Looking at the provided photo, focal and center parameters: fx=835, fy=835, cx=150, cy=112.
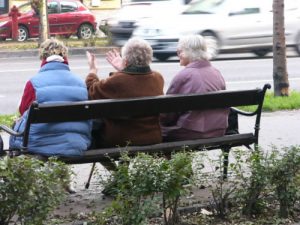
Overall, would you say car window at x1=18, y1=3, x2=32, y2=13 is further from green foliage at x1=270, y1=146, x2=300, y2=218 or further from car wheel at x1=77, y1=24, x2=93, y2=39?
green foliage at x1=270, y1=146, x2=300, y2=218

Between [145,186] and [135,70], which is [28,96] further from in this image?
[145,186]

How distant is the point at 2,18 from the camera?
30.1 meters

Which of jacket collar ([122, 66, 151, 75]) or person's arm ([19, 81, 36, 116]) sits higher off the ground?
jacket collar ([122, 66, 151, 75])

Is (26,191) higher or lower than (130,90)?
lower

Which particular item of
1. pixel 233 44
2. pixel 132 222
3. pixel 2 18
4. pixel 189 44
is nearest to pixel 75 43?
pixel 2 18

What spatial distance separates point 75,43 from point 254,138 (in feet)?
70.8

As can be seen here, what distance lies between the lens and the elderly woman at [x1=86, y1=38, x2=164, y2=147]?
6875 mm

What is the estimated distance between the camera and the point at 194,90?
7.27m

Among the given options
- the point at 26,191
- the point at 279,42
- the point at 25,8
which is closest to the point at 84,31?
the point at 25,8

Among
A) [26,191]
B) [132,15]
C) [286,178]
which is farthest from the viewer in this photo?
[132,15]

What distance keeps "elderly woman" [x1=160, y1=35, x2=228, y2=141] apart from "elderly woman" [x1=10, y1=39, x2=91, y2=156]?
89cm

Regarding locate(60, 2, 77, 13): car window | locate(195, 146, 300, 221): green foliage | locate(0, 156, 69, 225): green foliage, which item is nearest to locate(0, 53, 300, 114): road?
locate(60, 2, 77, 13): car window

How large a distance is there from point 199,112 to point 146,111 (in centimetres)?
60

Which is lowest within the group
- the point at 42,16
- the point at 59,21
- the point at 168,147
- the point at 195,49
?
the point at 168,147
